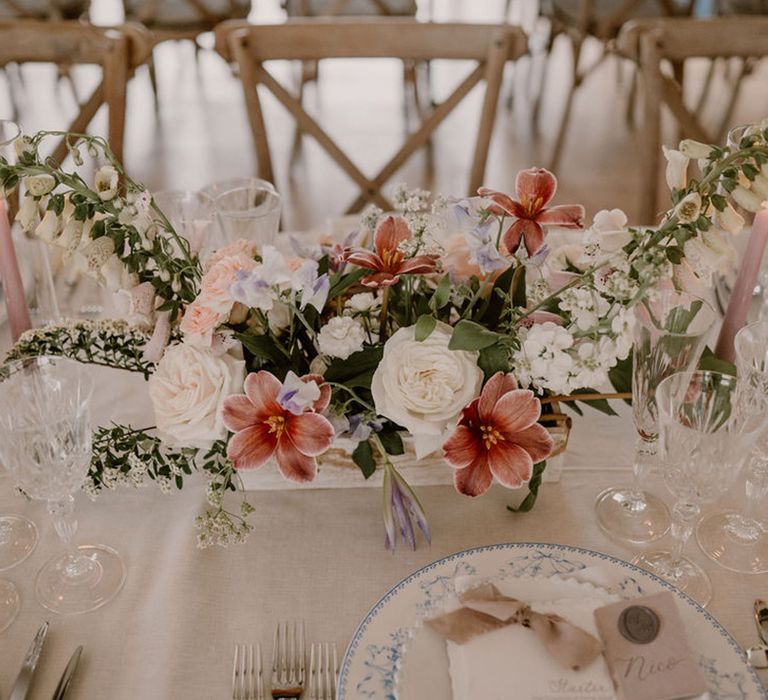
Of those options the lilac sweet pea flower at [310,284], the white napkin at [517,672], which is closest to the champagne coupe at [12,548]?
the lilac sweet pea flower at [310,284]

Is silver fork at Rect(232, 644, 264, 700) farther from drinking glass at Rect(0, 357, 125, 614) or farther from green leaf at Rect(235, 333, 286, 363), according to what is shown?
green leaf at Rect(235, 333, 286, 363)

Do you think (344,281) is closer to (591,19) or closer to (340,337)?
(340,337)

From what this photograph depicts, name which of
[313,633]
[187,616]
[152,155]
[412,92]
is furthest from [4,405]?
[412,92]

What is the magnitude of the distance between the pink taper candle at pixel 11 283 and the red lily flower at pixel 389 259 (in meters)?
0.48

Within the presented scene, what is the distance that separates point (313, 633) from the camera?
91 cm

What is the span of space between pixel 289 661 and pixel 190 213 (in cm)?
69

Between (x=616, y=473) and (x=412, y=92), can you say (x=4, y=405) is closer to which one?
(x=616, y=473)

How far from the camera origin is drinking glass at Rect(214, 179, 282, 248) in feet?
3.93

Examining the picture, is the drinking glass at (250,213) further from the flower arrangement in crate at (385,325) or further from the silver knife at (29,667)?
the silver knife at (29,667)

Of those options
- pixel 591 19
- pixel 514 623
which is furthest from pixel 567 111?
pixel 514 623

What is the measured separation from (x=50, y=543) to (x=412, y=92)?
120 inches

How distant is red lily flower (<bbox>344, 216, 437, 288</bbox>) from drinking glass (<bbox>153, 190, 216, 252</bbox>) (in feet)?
1.18

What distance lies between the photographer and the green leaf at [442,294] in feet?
2.98

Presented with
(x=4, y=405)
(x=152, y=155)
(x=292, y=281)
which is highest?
(x=292, y=281)
